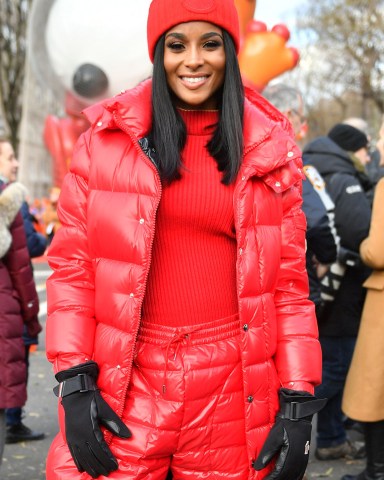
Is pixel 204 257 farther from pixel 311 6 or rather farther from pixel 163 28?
pixel 311 6

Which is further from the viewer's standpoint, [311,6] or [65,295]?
[311,6]

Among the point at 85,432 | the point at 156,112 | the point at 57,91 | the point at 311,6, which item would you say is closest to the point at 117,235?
the point at 156,112

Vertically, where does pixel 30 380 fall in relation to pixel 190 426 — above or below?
below

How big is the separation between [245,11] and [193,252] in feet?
12.3

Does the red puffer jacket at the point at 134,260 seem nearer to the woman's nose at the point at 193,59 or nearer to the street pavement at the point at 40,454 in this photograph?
the woman's nose at the point at 193,59

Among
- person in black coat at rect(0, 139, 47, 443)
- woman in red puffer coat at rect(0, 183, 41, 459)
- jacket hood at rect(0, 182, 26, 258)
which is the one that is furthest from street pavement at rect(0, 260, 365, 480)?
jacket hood at rect(0, 182, 26, 258)

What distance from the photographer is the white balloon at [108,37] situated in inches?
213

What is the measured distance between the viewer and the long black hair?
2.29 m

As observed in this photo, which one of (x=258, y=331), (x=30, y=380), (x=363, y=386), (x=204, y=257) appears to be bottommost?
(x=30, y=380)

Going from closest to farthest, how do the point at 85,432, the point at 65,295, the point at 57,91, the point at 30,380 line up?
the point at 85,432 → the point at 65,295 → the point at 57,91 → the point at 30,380

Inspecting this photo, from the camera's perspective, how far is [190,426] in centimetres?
227

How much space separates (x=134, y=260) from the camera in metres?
2.24

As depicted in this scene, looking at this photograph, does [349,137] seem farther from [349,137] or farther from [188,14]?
[188,14]

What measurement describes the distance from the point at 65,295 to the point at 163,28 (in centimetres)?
82
